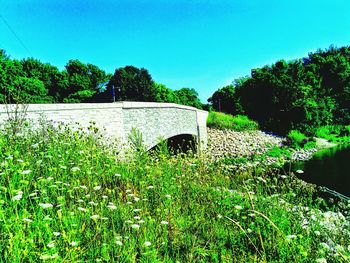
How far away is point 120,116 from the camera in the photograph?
1095cm

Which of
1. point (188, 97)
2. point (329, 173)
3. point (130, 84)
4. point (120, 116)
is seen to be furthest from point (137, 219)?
point (188, 97)

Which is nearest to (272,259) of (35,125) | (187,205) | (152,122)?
(187,205)

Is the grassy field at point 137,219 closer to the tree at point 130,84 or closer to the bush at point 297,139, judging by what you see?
the bush at point 297,139

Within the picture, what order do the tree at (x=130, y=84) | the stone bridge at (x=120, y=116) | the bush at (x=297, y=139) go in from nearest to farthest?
the stone bridge at (x=120, y=116)
the bush at (x=297, y=139)
the tree at (x=130, y=84)

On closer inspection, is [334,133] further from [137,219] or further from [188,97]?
[137,219]

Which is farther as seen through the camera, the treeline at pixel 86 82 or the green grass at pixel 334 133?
the treeline at pixel 86 82

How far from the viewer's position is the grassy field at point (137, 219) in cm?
275

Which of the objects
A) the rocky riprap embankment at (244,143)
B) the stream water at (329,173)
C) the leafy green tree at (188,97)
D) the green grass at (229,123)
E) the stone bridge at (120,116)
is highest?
the leafy green tree at (188,97)

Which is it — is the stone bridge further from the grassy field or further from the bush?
the bush

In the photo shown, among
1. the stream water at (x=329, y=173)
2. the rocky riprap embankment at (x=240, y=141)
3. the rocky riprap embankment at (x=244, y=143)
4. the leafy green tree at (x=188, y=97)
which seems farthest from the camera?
the leafy green tree at (x=188, y=97)

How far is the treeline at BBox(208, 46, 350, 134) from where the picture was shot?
35312mm

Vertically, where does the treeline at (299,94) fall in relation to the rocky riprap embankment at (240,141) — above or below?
above

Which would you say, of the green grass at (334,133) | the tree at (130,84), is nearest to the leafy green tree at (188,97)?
the tree at (130,84)

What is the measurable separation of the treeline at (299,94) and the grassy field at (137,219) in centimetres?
3228
